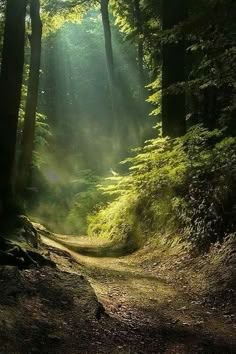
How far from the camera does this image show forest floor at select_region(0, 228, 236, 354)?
447 centimetres

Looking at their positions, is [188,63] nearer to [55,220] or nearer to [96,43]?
[55,220]

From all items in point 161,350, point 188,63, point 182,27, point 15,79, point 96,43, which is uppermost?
point 96,43

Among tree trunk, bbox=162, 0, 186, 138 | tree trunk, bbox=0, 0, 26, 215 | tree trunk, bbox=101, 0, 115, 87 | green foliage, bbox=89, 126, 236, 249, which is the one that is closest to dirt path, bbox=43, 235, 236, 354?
green foliage, bbox=89, 126, 236, 249

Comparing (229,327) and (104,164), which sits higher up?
(104,164)

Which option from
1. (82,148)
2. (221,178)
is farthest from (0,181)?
(82,148)

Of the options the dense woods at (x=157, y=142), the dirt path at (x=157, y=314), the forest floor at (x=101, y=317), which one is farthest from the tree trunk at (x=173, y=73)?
the forest floor at (x=101, y=317)

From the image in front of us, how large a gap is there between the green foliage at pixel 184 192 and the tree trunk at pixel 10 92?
11.9 ft

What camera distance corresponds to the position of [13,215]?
25.4 ft

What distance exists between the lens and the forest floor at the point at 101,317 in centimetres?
447

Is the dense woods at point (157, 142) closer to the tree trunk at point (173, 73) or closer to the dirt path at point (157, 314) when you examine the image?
the tree trunk at point (173, 73)

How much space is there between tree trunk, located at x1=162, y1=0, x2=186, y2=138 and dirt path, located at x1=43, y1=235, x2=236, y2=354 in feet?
16.4

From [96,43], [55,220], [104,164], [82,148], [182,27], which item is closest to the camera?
[182,27]

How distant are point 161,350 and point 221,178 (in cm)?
433

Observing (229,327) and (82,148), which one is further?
(82,148)
